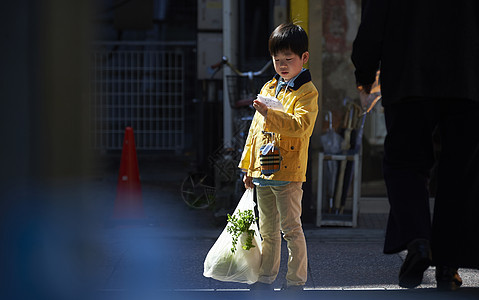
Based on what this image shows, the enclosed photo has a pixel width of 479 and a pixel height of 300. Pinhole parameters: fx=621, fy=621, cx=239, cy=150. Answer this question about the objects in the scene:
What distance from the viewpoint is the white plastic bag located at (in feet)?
11.5

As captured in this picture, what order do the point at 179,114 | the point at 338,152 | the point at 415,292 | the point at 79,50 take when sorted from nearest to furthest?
the point at 79,50 → the point at 415,292 → the point at 338,152 → the point at 179,114

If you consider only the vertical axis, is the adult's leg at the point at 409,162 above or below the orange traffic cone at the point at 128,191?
above

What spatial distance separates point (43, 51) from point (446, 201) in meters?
1.93

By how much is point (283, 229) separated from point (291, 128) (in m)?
0.61

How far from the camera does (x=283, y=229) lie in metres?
3.45

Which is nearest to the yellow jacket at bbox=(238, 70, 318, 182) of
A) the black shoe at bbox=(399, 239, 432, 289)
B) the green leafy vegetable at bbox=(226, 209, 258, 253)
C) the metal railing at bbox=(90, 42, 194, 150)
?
the green leafy vegetable at bbox=(226, 209, 258, 253)

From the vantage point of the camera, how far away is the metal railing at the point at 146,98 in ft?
33.9

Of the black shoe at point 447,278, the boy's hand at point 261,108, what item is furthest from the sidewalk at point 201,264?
the boy's hand at point 261,108

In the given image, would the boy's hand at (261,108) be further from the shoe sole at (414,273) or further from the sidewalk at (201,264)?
the shoe sole at (414,273)

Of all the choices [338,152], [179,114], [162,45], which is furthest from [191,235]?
[162,45]

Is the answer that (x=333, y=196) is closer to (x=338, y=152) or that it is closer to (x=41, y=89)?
(x=338, y=152)

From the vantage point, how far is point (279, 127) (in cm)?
318

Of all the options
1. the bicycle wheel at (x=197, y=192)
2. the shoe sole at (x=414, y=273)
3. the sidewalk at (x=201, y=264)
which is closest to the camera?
the shoe sole at (x=414, y=273)

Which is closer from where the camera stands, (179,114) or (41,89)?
(41,89)
